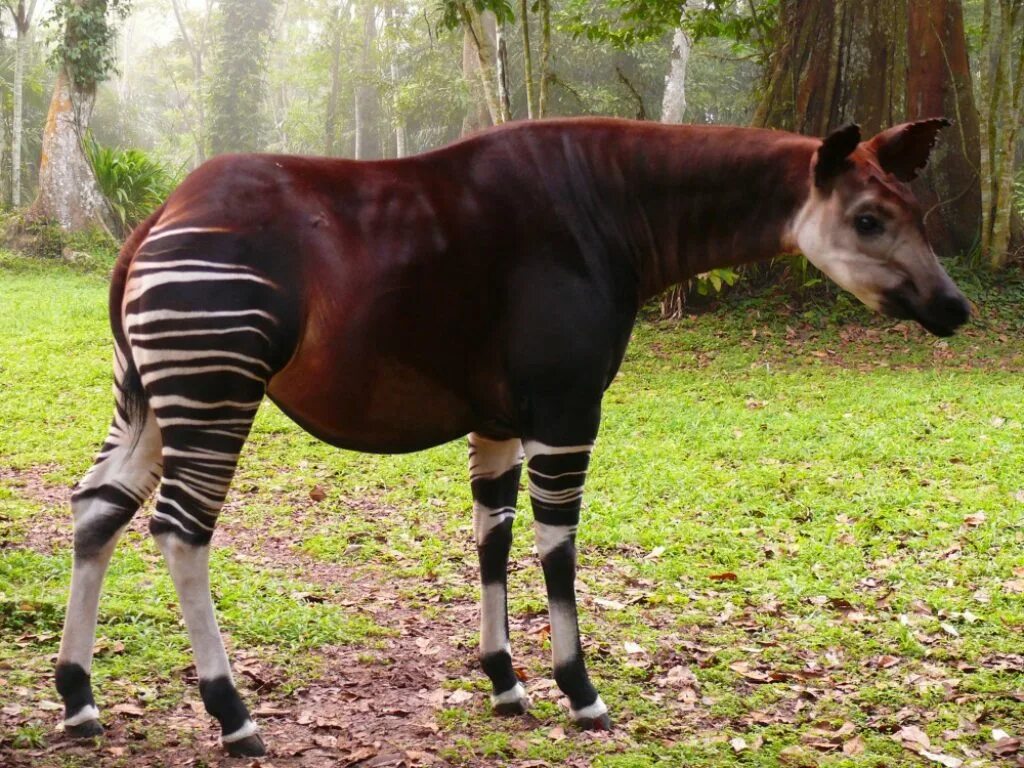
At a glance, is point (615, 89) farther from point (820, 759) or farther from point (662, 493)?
point (820, 759)

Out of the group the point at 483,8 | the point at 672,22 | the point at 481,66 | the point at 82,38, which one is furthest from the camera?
the point at 82,38

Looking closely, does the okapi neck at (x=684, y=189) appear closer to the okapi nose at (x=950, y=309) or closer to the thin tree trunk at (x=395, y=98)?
the okapi nose at (x=950, y=309)

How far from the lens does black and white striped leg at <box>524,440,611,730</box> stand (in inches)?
124

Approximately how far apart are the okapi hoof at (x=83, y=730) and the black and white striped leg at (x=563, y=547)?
1.48 m

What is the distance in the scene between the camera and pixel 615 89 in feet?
82.4

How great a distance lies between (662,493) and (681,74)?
11.4 m

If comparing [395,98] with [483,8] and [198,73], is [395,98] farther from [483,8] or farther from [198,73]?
[483,8]

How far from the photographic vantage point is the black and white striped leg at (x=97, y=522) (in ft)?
9.95

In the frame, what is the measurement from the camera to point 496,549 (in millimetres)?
3578

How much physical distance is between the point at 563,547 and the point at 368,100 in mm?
35256

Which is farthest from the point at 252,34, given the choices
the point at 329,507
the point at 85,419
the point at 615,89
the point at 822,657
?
the point at 822,657

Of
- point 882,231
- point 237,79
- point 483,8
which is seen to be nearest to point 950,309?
point 882,231

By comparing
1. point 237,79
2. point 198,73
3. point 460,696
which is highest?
point 198,73

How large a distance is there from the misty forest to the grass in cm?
2
